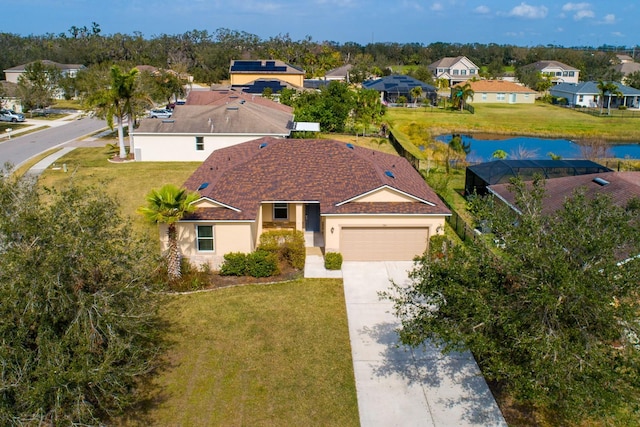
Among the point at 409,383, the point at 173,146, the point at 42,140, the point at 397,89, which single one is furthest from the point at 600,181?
the point at 397,89

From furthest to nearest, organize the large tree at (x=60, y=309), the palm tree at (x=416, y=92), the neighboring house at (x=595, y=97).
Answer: the neighboring house at (x=595, y=97) → the palm tree at (x=416, y=92) → the large tree at (x=60, y=309)

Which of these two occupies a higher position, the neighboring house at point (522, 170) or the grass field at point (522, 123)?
the grass field at point (522, 123)

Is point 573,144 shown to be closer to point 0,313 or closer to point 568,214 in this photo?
point 568,214

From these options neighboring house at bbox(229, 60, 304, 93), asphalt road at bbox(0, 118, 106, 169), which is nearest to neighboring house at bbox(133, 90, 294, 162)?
asphalt road at bbox(0, 118, 106, 169)

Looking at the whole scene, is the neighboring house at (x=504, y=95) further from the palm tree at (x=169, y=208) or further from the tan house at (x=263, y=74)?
the palm tree at (x=169, y=208)

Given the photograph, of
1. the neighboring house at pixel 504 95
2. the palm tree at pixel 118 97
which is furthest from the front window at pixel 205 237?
the neighboring house at pixel 504 95

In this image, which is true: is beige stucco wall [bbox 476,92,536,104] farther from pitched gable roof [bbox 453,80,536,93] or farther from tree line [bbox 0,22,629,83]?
tree line [bbox 0,22,629,83]
